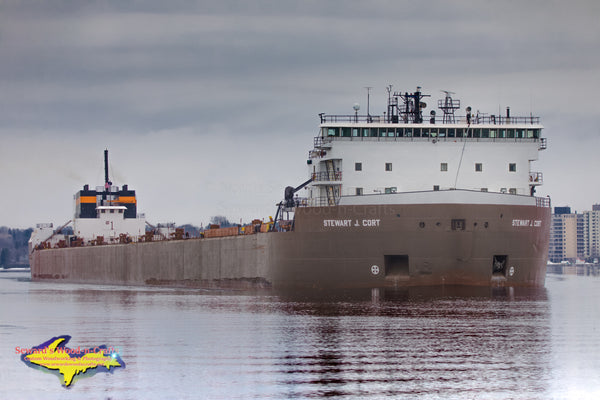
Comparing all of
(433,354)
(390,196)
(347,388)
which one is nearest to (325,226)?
(390,196)

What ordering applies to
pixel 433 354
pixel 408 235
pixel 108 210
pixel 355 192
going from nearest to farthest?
1. pixel 433 354
2. pixel 408 235
3. pixel 355 192
4. pixel 108 210

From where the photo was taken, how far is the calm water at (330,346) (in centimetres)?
1595

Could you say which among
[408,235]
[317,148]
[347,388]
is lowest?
[347,388]

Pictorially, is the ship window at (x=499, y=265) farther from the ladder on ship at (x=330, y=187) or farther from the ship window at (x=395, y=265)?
the ladder on ship at (x=330, y=187)

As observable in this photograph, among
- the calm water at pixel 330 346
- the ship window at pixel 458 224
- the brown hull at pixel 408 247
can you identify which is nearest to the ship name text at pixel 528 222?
the brown hull at pixel 408 247

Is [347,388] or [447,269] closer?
[347,388]

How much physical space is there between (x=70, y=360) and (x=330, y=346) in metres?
5.76

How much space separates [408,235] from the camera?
3456 centimetres

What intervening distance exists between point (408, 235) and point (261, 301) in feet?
20.4

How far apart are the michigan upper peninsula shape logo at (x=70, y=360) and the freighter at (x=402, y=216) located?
1612cm

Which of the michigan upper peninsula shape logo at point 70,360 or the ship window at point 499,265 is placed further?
the ship window at point 499,265

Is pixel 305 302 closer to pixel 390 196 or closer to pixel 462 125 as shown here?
pixel 390 196

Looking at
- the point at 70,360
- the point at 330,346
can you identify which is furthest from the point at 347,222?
the point at 70,360

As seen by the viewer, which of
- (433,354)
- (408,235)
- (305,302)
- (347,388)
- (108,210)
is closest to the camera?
(347,388)
